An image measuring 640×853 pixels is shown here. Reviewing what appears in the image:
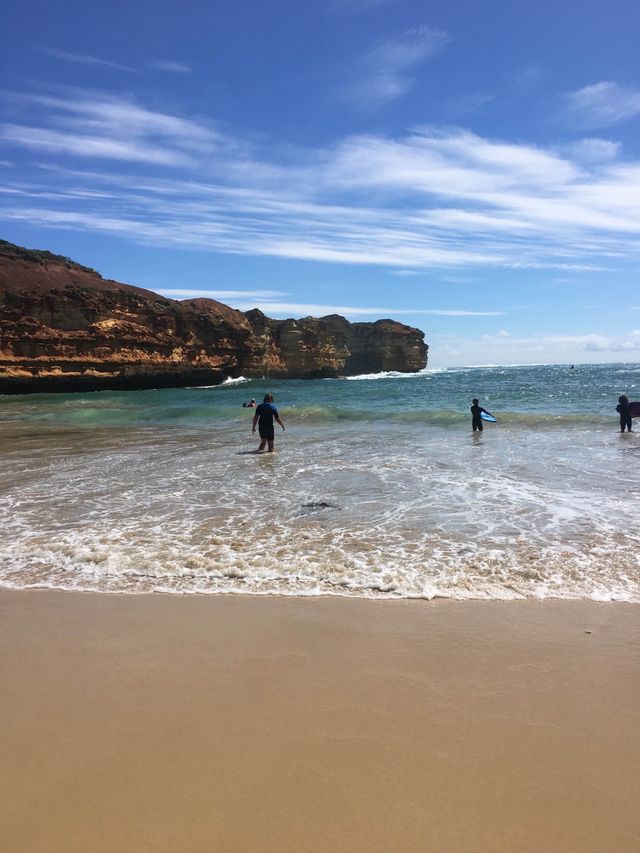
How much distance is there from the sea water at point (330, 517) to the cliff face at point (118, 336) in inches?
1207

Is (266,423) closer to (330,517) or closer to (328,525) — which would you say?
(330,517)

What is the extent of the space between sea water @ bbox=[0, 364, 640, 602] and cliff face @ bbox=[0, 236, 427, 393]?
101 feet

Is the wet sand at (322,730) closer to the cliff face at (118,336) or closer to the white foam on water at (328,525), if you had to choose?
the white foam on water at (328,525)

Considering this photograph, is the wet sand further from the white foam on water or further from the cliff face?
the cliff face

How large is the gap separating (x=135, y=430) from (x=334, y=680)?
1810 cm

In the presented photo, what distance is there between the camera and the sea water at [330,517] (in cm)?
507

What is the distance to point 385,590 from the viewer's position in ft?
15.6

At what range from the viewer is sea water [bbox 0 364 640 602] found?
5.07m

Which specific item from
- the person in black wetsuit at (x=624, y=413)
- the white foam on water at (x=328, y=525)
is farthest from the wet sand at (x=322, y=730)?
the person in black wetsuit at (x=624, y=413)

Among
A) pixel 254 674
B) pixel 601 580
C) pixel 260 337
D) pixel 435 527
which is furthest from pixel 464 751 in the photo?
pixel 260 337

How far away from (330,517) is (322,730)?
453 centimetres

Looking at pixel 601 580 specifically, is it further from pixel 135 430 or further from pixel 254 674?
pixel 135 430

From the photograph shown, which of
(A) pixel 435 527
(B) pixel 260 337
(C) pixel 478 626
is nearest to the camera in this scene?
(C) pixel 478 626

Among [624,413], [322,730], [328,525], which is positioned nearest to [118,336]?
[624,413]
